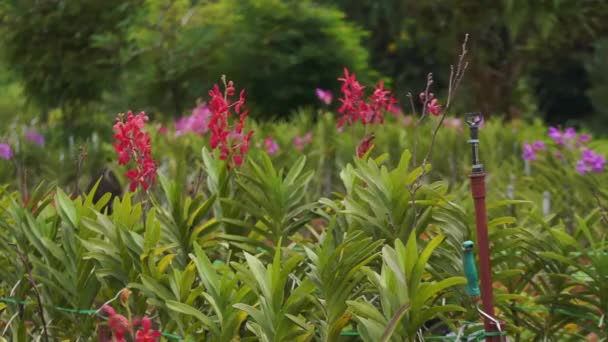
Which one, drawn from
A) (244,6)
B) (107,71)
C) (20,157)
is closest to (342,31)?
(244,6)

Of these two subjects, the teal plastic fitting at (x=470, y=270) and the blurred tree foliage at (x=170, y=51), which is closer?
the teal plastic fitting at (x=470, y=270)

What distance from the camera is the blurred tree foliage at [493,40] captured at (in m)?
13.5

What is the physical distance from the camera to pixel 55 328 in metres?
2.25

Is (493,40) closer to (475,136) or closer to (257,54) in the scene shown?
(257,54)

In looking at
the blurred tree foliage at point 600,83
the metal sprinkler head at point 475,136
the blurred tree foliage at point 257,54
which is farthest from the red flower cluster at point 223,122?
the blurred tree foliage at point 600,83

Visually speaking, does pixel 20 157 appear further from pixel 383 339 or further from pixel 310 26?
pixel 383 339

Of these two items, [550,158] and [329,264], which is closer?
[329,264]

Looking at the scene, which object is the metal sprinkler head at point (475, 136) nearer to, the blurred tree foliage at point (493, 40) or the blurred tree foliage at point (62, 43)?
the blurred tree foliage at point (62, 43)

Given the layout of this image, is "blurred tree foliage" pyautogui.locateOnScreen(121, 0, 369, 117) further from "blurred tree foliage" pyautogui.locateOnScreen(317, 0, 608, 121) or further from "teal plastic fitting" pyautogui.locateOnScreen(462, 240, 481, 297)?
"teal plastic fitting" pyautogui.locateOnScreen(462, 240, 481, 297)

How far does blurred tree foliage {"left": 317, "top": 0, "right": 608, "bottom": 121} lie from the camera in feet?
44.4

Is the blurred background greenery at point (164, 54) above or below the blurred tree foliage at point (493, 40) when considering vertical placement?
above

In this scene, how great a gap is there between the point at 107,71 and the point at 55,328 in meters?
8.59

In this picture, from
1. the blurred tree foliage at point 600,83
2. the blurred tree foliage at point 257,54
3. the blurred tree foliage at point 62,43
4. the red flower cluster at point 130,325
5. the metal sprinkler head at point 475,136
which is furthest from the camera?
the blurred tree foliage at point 600,83

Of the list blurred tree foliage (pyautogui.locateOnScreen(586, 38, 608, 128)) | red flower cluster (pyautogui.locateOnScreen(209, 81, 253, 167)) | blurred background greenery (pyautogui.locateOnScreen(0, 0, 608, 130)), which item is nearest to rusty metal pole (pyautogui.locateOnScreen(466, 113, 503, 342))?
red flower cluster (pyautogui.locateOnScreen(209, 81, 253, 167))
